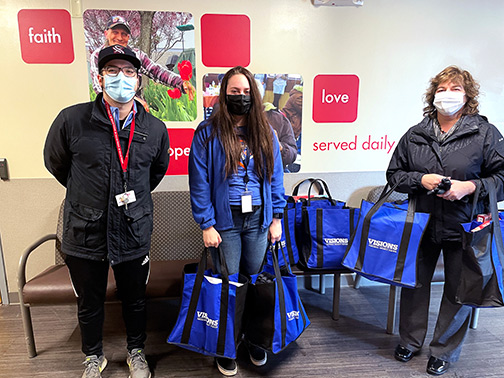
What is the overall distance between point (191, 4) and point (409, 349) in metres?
2.55

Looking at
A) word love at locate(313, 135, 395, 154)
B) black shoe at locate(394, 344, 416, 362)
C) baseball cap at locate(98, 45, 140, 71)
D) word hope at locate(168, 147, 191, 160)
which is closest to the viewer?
baseball cap at locate(98, 45, 140, 71)

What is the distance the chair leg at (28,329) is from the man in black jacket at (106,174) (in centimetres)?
52

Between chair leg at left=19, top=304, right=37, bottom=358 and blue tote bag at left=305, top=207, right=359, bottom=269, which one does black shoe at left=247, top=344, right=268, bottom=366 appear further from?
chair leg at left=19, top=304, right=37, bottom=358

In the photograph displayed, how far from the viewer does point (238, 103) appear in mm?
1585

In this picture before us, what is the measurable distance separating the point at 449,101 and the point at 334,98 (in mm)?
933

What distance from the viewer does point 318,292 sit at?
9.04ft

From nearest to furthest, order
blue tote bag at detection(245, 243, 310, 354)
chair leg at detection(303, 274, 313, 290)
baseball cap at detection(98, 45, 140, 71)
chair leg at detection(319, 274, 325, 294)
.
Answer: baseball cap at detection(98, 45, 140, 71), blue tote bag at detection(245, 243, 310, 354), chair leg at detection(319, 274, 325, 294), chair leg at detection(303, 274, 313, 290)

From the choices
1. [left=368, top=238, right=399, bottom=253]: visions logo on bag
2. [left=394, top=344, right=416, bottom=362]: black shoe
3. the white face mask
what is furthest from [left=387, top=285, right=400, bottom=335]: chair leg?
the white face mask

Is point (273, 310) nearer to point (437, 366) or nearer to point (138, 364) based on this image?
point (138, 364)

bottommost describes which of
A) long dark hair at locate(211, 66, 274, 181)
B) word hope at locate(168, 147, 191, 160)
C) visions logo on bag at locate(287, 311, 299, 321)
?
visions logo on bag at locate(287, 311, 299, 321)

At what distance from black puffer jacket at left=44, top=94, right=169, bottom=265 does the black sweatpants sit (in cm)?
8

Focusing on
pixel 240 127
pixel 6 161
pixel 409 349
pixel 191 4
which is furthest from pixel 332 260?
pixel 6 161

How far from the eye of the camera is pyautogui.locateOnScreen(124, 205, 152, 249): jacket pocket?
1.54 meters

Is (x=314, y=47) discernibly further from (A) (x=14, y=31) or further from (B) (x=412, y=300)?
(A) (x=14, y=31)
